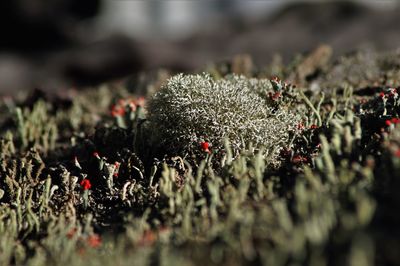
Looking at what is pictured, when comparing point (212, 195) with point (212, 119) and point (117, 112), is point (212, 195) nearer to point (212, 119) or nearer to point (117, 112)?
point (212, 119)

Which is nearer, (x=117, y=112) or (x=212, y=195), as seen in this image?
(x=212, y=195)

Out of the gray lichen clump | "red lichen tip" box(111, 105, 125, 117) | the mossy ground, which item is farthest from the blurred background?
the gray lichen clump

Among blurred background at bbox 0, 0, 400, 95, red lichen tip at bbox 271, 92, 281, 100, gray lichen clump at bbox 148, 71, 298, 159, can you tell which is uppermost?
blurred background at bbox 0, 0, 400, 95

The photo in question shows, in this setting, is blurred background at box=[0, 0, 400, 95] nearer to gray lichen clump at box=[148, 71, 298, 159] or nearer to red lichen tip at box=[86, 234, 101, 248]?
gray lichen clump at box=[148, 71, 298, 159]

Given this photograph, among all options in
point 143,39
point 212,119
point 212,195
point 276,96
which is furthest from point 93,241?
point 143,39

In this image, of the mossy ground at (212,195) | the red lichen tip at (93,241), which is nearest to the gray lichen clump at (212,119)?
the mossy ground at (212,195)

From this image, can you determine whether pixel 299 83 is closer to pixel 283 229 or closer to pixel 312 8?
pixel 283 229

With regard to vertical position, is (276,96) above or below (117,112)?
below

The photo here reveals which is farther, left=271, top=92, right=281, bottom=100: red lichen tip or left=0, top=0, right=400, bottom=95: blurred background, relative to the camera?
left=0, top=0, right=400, bottom=95: blurred background
